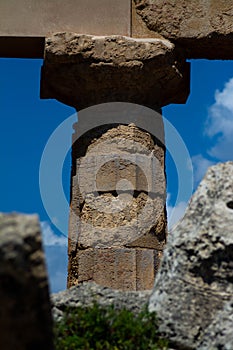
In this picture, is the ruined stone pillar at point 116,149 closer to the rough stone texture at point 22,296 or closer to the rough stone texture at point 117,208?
the rough stone texture at point 117,208

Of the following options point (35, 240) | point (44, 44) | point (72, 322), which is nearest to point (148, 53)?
point (44, 44)

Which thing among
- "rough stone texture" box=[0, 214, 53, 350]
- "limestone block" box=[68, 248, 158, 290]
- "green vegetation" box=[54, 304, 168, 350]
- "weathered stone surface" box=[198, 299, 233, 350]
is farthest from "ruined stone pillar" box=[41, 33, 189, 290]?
"rough stone texture" box=[0, 214, 53, 350]

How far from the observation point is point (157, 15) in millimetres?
8156

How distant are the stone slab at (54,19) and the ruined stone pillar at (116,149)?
19cm

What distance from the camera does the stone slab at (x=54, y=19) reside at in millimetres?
8086

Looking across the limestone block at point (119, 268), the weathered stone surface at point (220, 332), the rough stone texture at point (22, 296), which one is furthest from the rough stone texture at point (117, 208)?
the rough stone texture at point (22, 296)

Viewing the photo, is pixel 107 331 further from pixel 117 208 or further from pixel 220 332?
pixel 117 208

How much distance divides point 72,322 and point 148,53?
15.5ft

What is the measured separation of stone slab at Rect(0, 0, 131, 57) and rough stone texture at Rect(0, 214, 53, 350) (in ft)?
20.2

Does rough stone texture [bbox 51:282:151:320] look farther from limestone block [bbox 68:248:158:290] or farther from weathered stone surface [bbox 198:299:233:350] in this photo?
limestone block [bbox 68:248:158:290]

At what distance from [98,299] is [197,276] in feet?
1.94

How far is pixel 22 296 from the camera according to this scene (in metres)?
2.12

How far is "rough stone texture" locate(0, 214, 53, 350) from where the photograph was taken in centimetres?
208

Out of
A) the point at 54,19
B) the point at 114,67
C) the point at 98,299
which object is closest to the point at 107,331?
the point at 98,299
